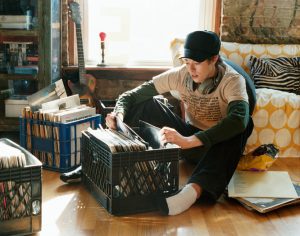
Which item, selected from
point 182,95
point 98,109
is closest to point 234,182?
point 182,95

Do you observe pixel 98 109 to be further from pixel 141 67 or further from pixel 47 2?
pixel 47 2

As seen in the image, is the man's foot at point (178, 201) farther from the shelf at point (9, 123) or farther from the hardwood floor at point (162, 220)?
the shelf at point (9, 123)

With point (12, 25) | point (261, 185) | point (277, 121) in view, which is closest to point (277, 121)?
point (277, 121)

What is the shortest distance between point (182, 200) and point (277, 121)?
4.22 ft

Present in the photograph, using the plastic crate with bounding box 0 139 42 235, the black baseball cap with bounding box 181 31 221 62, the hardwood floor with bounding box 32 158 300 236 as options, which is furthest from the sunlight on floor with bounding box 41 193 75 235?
the black baseball cap with bounding box 181 31 221 62

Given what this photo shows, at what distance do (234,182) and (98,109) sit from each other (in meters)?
1.54

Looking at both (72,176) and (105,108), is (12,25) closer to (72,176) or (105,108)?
(105,108)

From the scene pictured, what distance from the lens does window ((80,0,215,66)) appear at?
4.14 meters

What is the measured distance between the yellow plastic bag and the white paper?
88 mm

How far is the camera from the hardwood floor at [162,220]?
7.19ft

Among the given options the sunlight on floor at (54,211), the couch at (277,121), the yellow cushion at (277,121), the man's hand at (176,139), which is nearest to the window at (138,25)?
the couch at (277,121)

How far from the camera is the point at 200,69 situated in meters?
2.51

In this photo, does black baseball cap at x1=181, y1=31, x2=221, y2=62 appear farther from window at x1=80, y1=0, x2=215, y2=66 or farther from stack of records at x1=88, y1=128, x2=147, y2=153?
window at x1=80, y1=0, x2=215, y2=66

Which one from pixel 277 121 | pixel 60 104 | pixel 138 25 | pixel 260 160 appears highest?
pixel 138 25
